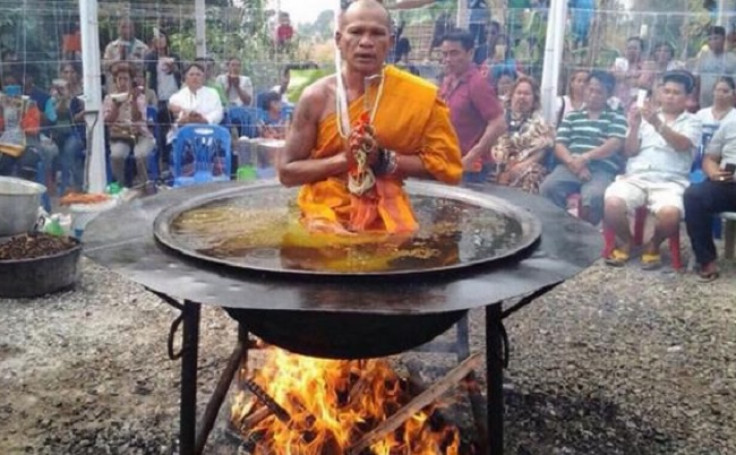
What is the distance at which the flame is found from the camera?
10.5 ft

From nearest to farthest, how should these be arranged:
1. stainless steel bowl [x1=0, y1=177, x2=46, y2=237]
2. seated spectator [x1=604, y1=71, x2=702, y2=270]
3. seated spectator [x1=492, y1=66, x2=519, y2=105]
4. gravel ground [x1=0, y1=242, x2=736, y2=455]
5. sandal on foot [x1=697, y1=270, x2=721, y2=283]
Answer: gravel ground [x1=0, y1=242, x2=736, y2=455], stainless steel bowl [x1=0, y1=177, x2=46, y2=237], sandal on foot [x1=697, y1=270, x2=721, y2=283], seated spectator [x1=604, y1=71, x2=702, y2=270], seated spectator [x1=492, y1=66, x2=519, y2=105]

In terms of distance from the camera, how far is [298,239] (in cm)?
295

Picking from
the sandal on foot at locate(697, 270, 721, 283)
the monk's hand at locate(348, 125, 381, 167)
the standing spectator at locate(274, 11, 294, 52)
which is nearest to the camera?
the monk's hand at locate(348, 125, 381, 167)

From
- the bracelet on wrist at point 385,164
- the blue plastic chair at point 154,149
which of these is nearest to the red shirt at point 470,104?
the bracelet on wrist at point 385,164

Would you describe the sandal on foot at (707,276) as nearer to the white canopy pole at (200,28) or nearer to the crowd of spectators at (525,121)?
the crowd of spectators at (525,121)

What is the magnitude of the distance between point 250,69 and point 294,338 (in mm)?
8299

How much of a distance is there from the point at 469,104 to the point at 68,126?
5549mm

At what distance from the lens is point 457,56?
6.72m

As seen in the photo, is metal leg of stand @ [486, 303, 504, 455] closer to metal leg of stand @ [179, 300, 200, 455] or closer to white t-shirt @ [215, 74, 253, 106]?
metal leg of stand @ [179, 300, 200, 455]

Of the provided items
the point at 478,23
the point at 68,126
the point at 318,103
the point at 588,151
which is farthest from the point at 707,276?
the point at 68,126

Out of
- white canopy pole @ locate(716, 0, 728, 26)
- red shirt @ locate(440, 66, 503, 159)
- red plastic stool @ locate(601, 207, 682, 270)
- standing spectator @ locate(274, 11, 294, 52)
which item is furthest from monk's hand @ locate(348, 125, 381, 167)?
standing spectator @ locate(274, 11, 294, 52)

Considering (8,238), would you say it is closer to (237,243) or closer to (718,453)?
(237,243)

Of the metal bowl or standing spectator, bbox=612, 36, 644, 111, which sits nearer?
the metal bowl

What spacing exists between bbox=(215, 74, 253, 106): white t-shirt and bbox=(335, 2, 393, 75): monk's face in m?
7.04
